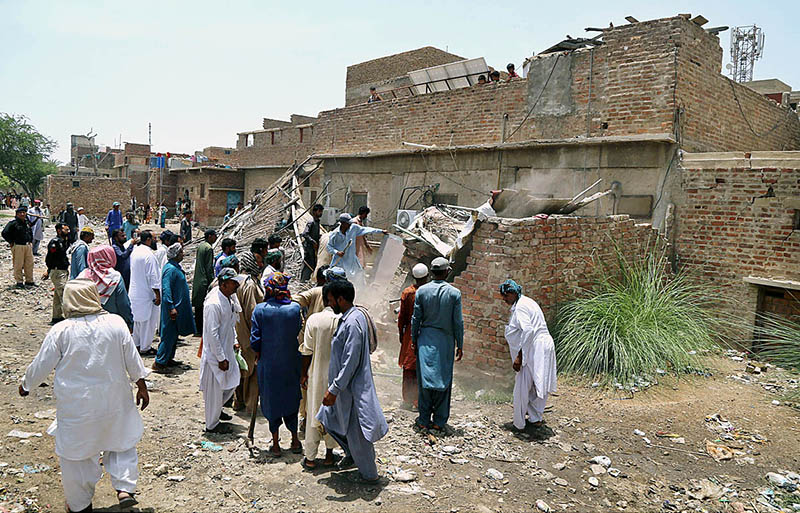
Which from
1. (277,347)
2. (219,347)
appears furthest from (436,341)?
(219,347)

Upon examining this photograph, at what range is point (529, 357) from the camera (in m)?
4.90

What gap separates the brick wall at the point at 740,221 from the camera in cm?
752

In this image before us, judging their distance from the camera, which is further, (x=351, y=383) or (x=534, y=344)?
(x=534, y=344)

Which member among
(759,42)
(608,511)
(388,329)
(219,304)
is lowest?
(608,511)

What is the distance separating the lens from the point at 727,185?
805cm

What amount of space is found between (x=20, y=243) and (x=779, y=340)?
511 inches

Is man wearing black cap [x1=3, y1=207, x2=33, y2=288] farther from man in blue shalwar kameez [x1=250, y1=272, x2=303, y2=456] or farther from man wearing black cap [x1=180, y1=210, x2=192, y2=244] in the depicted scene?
man in blue shalwar kameez [x1=250, y1=272, x2=303, y2=456]

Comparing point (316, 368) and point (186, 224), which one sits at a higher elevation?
point (186, 224)

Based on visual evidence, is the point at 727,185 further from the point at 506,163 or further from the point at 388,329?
the point at 388,329

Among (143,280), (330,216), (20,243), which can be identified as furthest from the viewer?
(330,216)

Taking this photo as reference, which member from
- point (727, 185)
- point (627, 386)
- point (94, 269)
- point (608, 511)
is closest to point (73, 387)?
point (94, 269)

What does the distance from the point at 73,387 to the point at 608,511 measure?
143 inches

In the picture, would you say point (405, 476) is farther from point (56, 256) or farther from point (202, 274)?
point (56, 256)

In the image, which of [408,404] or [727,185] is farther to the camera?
[727,185]
